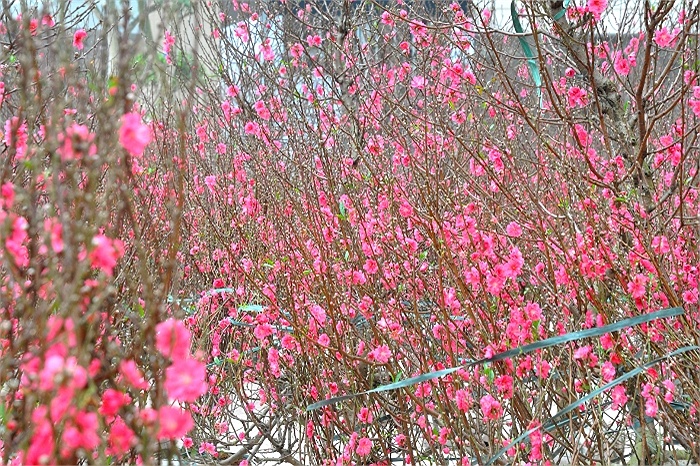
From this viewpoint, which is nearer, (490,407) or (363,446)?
(490,407)

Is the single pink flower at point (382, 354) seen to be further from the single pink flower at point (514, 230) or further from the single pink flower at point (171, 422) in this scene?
the single pink flower at point (171, 422)

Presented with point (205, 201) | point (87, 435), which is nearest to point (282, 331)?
point (205, 201)

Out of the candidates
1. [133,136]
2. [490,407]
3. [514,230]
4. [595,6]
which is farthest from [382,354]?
[133,136]

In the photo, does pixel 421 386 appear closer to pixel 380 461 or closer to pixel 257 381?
pixel 380 461

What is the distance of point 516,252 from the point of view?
3.60 m

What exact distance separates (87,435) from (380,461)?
3.50 meters

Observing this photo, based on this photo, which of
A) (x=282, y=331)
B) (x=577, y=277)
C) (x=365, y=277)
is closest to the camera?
(x=577, y=277)

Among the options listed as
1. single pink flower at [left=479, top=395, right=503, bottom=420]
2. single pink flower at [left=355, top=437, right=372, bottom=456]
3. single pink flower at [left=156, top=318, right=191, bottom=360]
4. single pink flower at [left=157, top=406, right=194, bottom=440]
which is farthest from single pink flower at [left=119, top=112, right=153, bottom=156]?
single pink flower at [left=355, top=437, right=372, bottom=456]

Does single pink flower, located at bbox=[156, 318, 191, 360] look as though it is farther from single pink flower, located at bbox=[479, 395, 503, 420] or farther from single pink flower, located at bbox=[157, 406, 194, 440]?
single pink flower, located at bbox=[479, 395, 503, 420]

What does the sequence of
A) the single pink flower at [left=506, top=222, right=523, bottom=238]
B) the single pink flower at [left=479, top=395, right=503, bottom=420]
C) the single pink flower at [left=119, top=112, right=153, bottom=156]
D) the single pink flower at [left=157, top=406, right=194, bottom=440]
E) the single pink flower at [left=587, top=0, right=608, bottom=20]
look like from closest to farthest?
the single pink flower at [left=157, top=406, right=194, bottom=440] < the single pink flower at [left=119, top=112, right=153, bottom=156] < the single pink flower at [left=587, top=0, right=608, bottom=20] < the single pink flower at [left=479, top=395, right=503, bottom=420] < the single pink flower at [left=506, top=222, right=523, bottom=238]

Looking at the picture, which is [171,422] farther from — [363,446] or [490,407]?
[363,446]

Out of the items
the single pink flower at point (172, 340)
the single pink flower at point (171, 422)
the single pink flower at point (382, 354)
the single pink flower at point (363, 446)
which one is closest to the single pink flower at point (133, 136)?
Answer: the single pink flower at point (172, 340)

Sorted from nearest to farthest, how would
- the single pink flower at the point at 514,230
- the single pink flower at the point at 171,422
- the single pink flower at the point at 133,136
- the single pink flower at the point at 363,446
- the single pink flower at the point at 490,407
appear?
the single pink flower at the point at 171,422 → the single pink flower at the point at 133,136 → the single pink flower at the point at 490,407 → the single pink flower at the point at 514,230 → the single pink flower at the point at 363,446

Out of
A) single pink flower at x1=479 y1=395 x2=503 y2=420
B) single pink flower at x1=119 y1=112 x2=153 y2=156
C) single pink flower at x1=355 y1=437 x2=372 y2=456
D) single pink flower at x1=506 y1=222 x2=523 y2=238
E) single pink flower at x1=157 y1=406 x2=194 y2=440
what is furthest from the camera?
single pink flower at x1=355 y1=437 x2=372 y2=456
